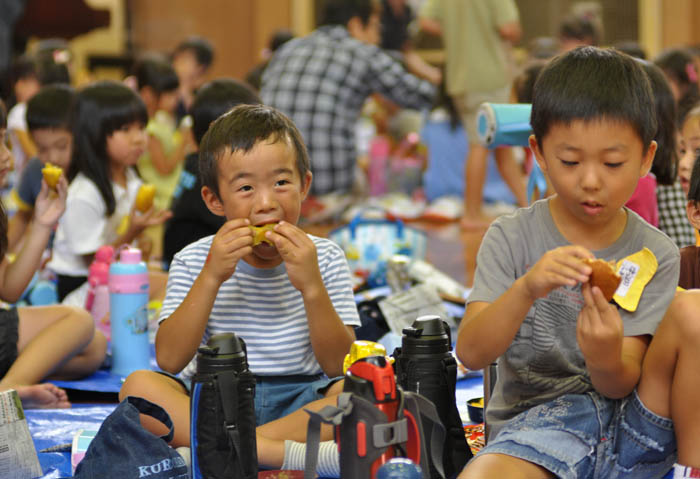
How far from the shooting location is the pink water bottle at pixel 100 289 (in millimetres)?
2521

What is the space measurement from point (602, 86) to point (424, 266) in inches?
61.4

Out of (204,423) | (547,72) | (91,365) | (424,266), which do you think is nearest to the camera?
(204,423)

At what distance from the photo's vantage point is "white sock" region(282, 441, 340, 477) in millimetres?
1558

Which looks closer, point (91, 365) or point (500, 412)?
point (500, 412)

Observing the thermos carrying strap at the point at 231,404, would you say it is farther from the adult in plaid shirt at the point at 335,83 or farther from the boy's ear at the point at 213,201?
the adult in plaid shirt at the point at 335,83

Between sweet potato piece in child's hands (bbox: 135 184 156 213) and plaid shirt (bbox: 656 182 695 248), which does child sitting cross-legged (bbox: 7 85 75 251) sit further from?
plaid shirt (bbox: 656 182 695 248)

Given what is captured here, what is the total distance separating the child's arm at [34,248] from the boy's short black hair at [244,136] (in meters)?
0.67

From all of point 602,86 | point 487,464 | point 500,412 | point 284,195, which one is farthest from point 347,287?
point 602,86

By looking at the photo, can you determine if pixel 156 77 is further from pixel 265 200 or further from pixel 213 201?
pixel 265 200

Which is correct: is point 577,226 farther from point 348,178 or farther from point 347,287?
point 348,178

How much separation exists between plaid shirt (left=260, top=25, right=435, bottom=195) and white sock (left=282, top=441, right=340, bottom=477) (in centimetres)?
306

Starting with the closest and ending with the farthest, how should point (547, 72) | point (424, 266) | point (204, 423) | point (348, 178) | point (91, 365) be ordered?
point (204, 423), point (547, 72), point (91, 365), point (424, 266), point (348, 178)

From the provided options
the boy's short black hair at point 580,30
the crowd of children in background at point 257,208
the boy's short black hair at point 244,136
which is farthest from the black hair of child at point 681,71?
the boy's short black hair at point 244,136

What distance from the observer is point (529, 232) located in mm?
1485
